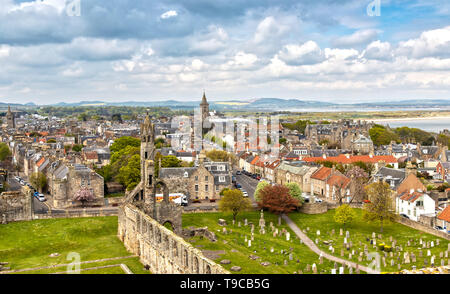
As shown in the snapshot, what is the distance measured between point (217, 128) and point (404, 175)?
97175mm

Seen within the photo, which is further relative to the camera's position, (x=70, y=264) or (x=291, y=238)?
(x=291, y=238)

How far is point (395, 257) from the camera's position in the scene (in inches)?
1570

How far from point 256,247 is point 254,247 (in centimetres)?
21

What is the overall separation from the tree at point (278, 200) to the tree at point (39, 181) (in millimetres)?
36134

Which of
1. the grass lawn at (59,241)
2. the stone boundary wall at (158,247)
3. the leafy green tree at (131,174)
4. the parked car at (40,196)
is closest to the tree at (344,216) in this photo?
the stone boundary wall at (158,247)

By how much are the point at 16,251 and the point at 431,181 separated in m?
63.7

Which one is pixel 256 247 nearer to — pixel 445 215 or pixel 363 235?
pixel 363 235

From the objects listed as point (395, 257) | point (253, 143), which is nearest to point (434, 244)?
point (395, 257)
